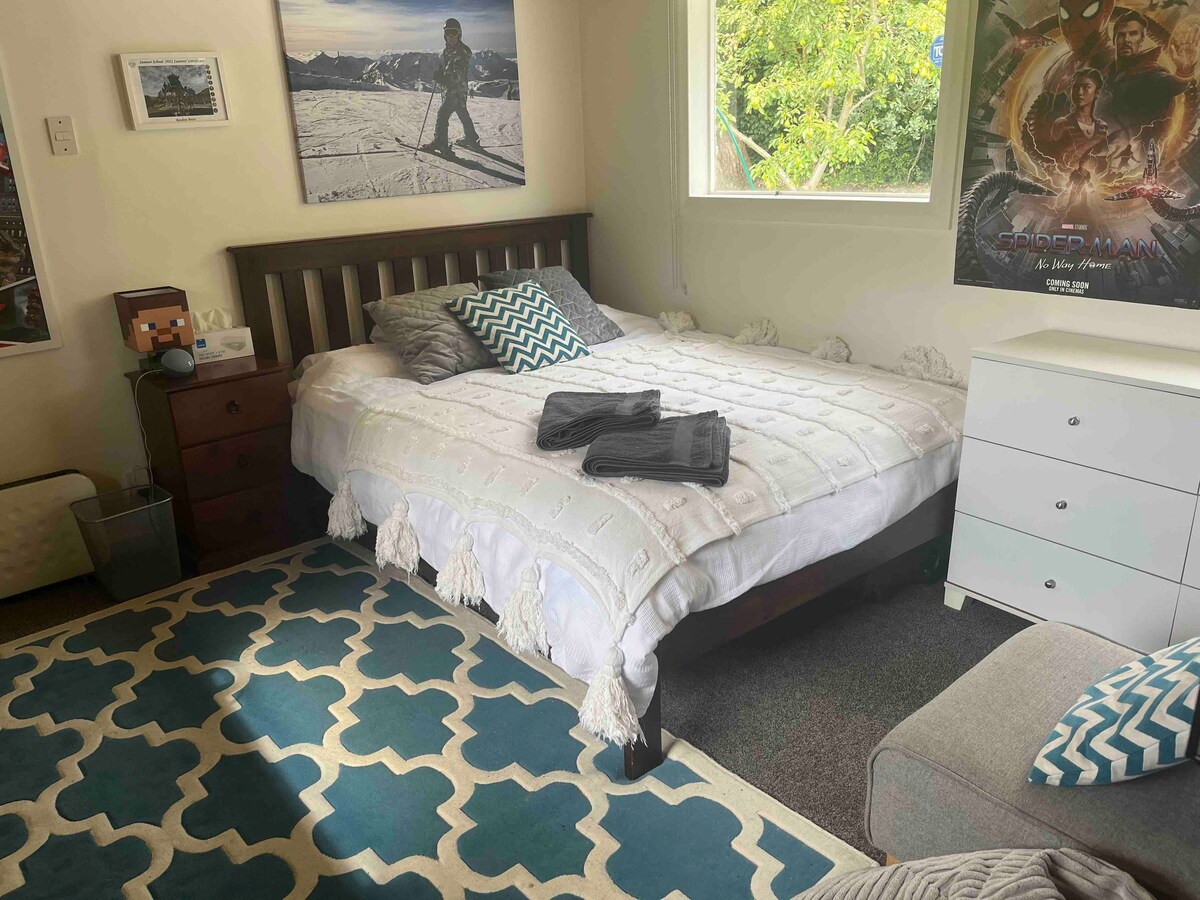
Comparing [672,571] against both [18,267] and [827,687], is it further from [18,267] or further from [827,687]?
[18,267]

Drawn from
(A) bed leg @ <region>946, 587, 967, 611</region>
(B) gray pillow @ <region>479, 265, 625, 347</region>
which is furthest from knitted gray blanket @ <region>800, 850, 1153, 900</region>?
(B) gray pillow @ <region>479, 265, 625, 347</region>

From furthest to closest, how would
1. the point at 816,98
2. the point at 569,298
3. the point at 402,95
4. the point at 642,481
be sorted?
the point at 569,298 → the point at 402,95 → the point at 816,98 → the point at 642,481

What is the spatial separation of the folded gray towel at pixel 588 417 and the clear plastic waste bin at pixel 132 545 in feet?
4.25

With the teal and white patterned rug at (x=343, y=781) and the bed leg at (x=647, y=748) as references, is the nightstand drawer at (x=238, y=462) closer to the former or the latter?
the teal and white patterned rug at (x=343, y=781)

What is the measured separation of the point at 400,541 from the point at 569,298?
144 cm

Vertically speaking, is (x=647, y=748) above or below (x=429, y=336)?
below

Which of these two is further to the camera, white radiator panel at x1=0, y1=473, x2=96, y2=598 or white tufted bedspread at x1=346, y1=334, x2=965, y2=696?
white radiator panel at x1=0, y1=473, x2=96, y2=598

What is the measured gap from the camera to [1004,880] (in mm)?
1092

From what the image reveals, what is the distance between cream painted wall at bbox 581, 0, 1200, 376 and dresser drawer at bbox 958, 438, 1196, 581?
1.69 feet

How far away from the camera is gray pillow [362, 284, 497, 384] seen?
3055 millimetres

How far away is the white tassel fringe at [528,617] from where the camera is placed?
6.47 feet

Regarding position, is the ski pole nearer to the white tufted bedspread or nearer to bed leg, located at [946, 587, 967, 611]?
the white tufted bedspread

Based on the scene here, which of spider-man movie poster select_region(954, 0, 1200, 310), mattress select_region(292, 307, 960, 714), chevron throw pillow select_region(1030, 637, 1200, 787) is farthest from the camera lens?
spider-man movie poster select_region(954, 0, 1200, 310)

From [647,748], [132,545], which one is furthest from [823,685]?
[132,545]
